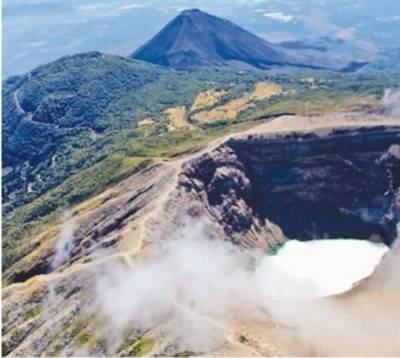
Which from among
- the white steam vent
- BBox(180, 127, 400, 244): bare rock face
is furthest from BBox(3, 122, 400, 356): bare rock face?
the white steam vent

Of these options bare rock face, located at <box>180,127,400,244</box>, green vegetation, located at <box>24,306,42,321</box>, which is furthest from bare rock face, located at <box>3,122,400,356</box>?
green vegetation, located at <box>24,306,42,321</box>

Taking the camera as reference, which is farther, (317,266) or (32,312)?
(317,266)

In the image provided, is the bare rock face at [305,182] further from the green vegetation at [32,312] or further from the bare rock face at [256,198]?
the green vegetation at [32,312]

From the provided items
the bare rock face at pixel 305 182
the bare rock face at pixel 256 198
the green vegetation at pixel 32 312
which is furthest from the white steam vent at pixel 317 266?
the green vegetation at pixel 32 312

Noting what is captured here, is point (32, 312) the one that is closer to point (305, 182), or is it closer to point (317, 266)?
point (317, 266)

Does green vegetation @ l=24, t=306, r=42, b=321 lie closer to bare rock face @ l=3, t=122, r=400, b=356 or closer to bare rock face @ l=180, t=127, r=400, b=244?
bare rock face @ l=3, t=122, r=400, b=356

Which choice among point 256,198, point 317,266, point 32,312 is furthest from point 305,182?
point 32,312

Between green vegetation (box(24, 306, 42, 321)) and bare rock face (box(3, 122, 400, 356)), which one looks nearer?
green vegetation (box(24, 306, 42, 321))

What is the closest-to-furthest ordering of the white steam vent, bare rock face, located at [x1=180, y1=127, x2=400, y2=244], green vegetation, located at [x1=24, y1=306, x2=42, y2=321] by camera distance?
green vegetation, located at [x1=24, y1=306, x2=42, y2=321]
the white steam vent
bare rock face, located at [x1=180, y1=127, x2=400, y2=244]

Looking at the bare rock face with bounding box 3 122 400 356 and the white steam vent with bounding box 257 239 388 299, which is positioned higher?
the bare rock face with bounding box 3 122 400 356

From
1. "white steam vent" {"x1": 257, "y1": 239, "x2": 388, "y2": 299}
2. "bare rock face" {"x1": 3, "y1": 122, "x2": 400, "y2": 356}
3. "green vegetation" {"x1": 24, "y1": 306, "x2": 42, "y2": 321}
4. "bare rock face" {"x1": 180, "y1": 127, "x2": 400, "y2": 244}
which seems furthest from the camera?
"bare rock face" {"x1": 180, "y1": 127, "x2": 400, "y2": 244}
